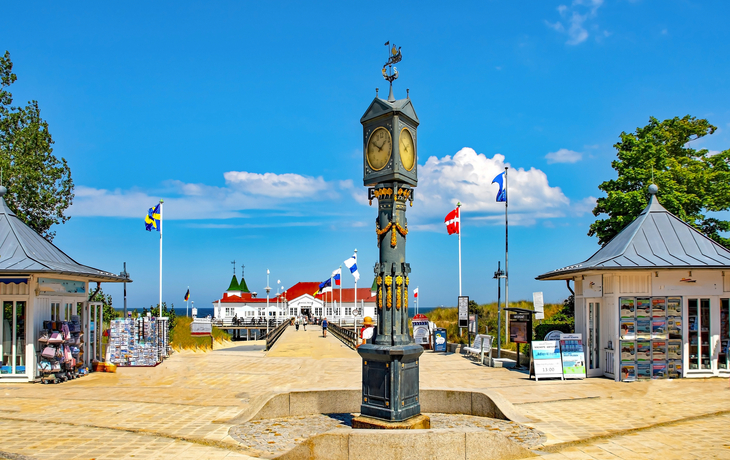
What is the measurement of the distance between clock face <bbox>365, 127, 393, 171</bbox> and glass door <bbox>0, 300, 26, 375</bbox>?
42.2ft

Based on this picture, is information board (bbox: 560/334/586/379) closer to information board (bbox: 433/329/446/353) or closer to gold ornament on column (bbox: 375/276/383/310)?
gold ornament on column (bbox: 375/276/383/310)

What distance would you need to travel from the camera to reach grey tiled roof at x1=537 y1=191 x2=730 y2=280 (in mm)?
15797

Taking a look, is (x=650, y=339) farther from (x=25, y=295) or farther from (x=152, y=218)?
(x=152, y=218)

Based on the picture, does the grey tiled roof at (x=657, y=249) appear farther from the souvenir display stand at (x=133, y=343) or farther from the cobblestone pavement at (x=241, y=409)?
the souvenir display stand at (x=133, y=343)

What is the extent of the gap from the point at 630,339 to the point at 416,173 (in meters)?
10.2

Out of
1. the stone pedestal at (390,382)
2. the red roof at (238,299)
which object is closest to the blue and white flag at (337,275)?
the stone pedestal at (390,382)

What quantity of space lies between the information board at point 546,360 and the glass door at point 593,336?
1278 mm

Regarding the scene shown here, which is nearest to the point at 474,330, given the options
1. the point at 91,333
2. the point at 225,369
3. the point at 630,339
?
the point at 630,339

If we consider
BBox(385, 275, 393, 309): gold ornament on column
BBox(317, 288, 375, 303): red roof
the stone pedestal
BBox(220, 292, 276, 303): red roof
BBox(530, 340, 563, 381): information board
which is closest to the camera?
the stone pedestal

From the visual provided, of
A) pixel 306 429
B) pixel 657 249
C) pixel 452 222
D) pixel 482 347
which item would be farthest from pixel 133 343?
pixel 657 249

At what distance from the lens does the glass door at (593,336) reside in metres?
17.1

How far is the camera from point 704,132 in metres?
30.5

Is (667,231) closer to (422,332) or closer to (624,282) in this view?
(624,282)

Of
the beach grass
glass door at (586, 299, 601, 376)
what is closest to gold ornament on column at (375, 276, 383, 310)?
glass door at (586, 299, 601, 376)
